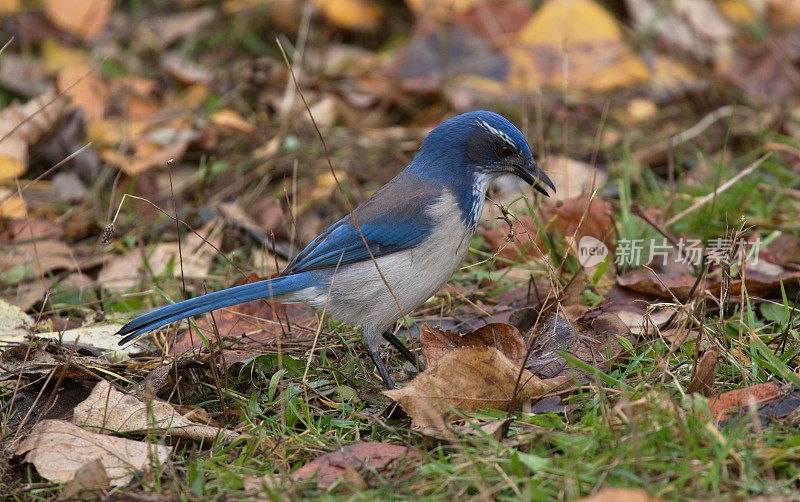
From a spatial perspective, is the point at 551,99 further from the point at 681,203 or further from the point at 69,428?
the point at 69,428

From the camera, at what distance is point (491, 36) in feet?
24.2

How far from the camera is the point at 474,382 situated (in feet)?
10.0

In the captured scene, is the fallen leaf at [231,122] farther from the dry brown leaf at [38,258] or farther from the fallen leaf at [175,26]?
the fallen leaf at [175,26]

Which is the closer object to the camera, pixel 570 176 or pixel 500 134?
pixel 500 134

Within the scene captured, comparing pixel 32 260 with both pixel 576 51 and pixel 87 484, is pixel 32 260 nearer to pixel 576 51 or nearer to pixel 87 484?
pixel 87 484

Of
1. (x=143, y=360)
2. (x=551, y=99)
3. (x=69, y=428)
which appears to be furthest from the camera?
(x=551, y=99)

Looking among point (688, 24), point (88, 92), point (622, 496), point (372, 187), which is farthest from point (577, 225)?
point (88, 92)

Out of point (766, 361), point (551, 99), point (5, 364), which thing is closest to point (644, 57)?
point (551, 99)

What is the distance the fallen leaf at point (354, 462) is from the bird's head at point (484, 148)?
1525 mm

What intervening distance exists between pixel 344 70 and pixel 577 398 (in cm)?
497

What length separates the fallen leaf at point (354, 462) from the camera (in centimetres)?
271

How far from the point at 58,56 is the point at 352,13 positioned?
107 inches

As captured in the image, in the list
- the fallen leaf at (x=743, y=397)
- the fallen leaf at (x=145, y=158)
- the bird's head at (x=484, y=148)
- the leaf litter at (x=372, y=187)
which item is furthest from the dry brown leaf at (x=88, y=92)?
the fallen leaf at (x=743, y=397)
